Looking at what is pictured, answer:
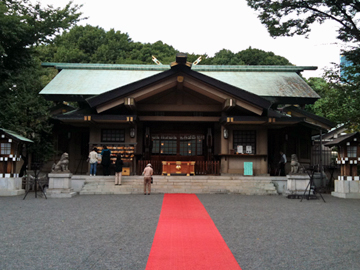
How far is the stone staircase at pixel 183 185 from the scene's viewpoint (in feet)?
44.0

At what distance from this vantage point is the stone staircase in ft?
44.0

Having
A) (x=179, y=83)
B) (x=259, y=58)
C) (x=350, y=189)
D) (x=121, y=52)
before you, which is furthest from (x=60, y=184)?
(x=259, y=58)

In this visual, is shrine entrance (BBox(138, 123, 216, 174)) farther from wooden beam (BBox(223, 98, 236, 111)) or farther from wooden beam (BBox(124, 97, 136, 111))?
wooden beam (BBox(124, 97, 136, 111))

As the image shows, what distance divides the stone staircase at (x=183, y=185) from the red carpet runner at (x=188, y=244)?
4.18 metres

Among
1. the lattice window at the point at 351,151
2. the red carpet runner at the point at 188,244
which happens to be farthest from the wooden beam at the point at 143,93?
the lattice window at the point at 351,151

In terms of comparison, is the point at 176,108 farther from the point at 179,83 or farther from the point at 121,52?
the point at 121,52

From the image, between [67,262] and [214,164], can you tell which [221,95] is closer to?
[214,164]

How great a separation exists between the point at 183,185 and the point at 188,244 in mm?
8081

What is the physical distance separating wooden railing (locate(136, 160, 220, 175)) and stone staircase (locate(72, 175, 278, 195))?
4.48 ft

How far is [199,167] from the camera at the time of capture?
16.5m

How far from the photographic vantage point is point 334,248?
5.63m

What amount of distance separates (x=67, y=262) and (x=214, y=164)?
11.9 meters

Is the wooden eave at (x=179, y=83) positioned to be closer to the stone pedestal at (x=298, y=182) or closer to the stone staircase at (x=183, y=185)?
the stone staircase at (x=183, y=185)

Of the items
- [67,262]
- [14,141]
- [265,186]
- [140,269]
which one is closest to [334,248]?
[140,269]
